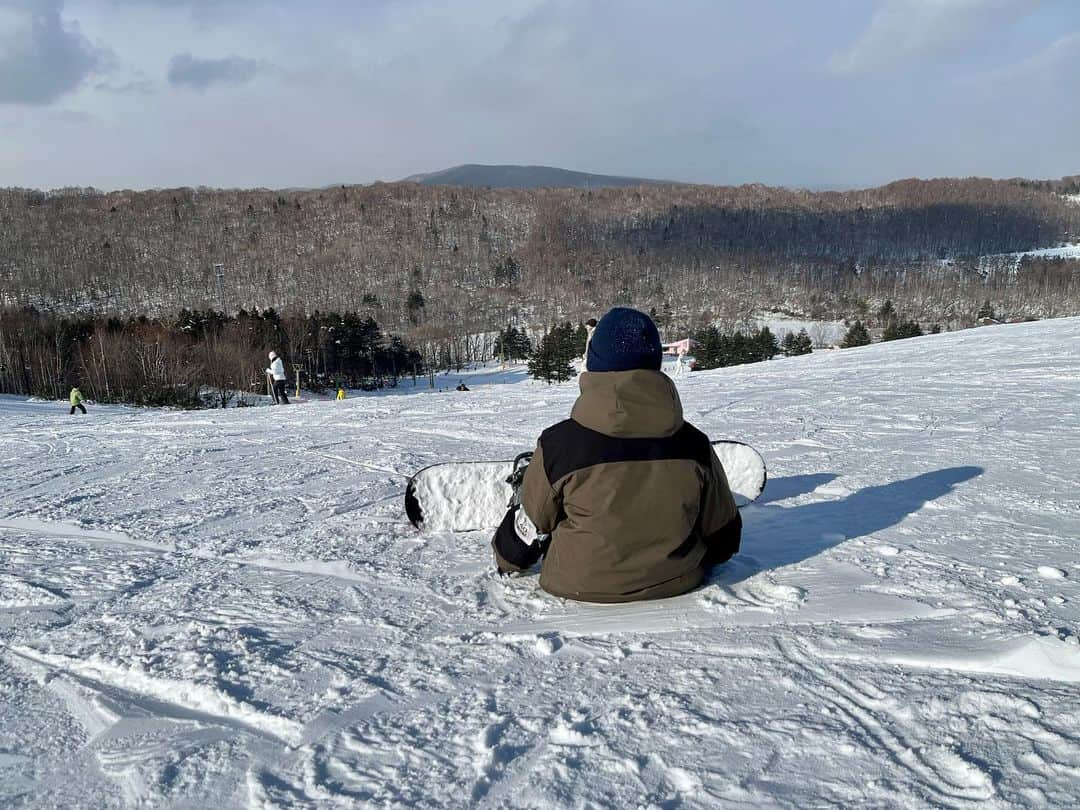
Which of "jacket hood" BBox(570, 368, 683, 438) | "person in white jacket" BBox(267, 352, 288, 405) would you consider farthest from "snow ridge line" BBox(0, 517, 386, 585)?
"person in white jacket" BBox(267, 352, 288, 405)

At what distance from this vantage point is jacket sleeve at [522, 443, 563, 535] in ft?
9.22

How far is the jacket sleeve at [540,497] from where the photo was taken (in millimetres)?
2811

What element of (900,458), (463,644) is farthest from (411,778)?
(900,458)

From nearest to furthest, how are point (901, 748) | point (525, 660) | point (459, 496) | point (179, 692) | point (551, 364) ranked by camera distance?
1. point (901, 748)
2. point (179, 692)
3. point (525, 660)
4. point (459, 496)
5. point (551, 364)

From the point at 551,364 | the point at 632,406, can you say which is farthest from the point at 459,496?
the point at 551,364

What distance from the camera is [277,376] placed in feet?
64.5

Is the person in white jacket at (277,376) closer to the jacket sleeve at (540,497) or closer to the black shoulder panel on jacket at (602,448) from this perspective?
the jacket sleeve at (540,497)

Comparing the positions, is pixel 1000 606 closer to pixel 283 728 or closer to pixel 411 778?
pixel 411 778

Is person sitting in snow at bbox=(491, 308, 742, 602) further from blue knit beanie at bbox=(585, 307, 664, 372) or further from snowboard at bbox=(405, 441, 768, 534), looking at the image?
snowboard at bbox=(405, 441, 768, 534)

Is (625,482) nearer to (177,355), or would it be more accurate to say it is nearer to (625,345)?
(625,345)

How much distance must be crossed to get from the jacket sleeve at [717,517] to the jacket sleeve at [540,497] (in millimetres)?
638

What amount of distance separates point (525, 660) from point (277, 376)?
62.3 ft

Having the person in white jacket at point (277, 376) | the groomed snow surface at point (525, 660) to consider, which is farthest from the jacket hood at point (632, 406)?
the person in white jacket at point (277, 376)

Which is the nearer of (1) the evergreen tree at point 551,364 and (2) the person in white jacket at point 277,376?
(2) the person in white jacket at point 277,376
